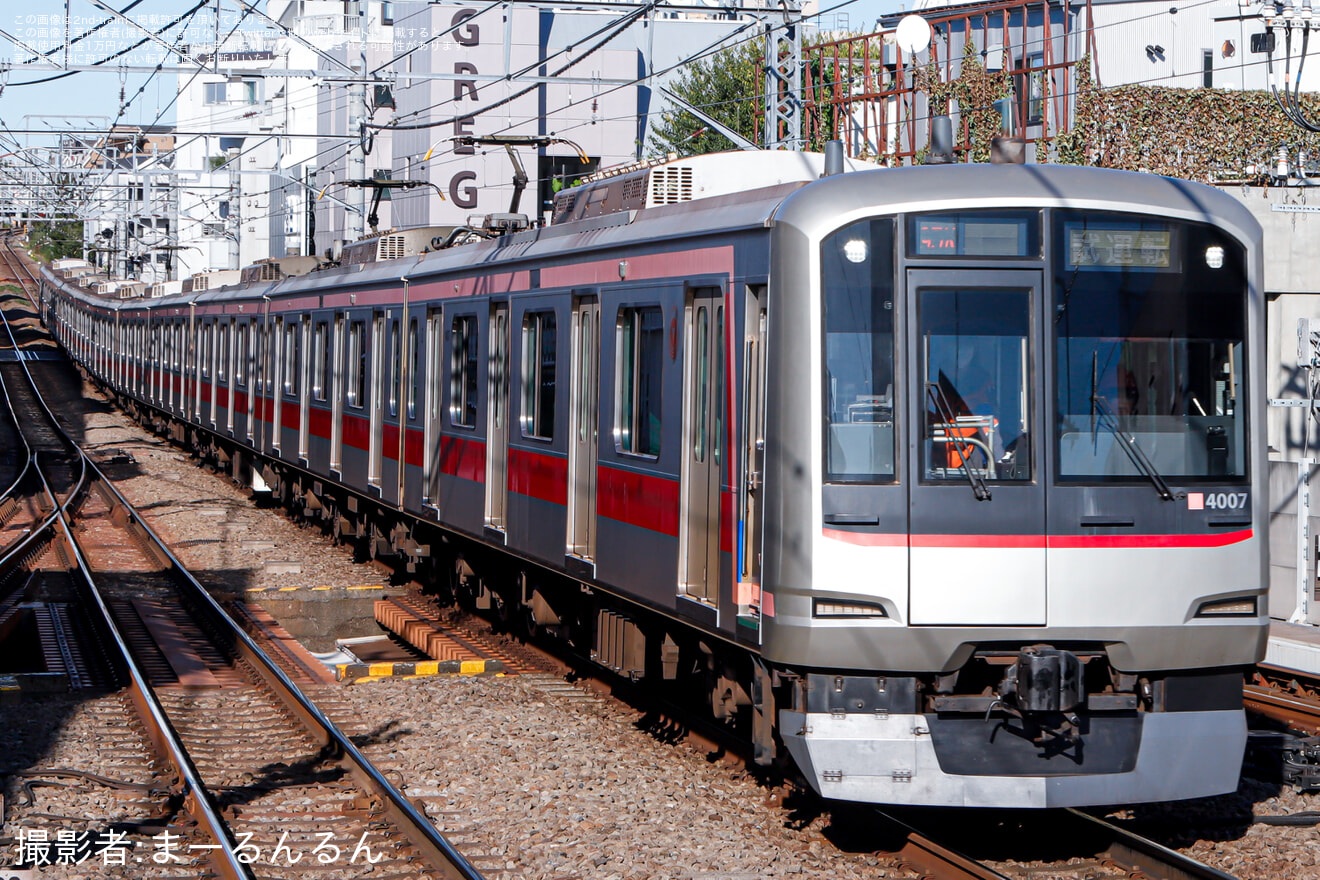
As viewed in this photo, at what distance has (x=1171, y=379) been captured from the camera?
6680 mm

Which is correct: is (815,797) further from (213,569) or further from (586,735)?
(213,569)

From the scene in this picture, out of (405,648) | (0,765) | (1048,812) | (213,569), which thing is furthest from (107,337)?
(1048,812)

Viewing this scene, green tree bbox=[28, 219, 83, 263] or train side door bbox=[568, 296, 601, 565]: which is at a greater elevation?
green tree bbox=[28, 219, 83, 263]

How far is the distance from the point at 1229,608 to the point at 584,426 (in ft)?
12.9

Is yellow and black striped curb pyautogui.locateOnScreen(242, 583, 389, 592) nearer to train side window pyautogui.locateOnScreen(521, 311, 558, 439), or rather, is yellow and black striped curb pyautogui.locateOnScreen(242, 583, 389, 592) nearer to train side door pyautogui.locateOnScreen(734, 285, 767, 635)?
train side window pyautogui.locateOnScreen(521, 311, 558, 439)

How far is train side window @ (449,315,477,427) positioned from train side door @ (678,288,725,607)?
397 cm

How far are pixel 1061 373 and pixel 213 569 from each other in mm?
11690

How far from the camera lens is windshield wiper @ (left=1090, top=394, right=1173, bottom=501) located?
21.6 feet

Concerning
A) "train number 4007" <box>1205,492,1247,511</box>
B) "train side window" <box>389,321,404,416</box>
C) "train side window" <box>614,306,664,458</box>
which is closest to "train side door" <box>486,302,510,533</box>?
"train side window" <box>614,306,664,458</box>

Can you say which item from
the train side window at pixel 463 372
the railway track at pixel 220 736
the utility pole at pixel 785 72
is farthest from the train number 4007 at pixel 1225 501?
the utility pole at pixel 785 72

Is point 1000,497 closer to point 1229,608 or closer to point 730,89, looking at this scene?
point 1229,608

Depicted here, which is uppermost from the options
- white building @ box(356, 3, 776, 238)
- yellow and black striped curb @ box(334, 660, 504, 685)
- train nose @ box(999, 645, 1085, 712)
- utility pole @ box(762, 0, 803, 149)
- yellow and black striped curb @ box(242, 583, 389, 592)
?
white building @ box(356, 3, 776, 238)

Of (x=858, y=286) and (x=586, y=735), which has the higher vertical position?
(x=858, y=286)

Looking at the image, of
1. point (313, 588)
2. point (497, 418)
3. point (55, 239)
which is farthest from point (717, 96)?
point (55, 239)
